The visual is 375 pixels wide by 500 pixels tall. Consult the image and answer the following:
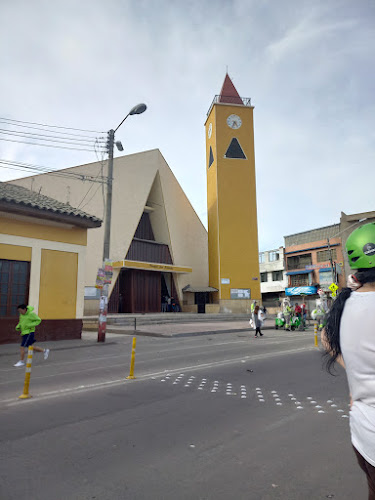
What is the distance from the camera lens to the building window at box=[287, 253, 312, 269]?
47284 millimetres

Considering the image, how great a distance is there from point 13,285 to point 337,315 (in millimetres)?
14354

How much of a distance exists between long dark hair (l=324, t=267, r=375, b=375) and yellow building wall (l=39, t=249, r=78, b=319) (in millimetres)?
14428

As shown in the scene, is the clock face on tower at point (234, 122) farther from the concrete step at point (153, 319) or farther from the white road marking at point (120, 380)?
the white road marking at point (120, 380)

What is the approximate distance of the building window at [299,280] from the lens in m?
47.0

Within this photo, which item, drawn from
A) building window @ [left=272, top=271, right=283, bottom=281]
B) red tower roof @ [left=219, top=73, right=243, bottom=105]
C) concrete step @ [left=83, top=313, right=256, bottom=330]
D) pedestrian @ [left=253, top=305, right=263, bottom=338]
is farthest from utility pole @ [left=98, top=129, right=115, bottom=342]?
building window @ [left=272, top=271, right=283, bottom=281]

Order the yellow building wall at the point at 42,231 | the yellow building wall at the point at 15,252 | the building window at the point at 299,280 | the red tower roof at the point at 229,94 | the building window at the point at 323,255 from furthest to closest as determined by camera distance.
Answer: the building window at the point at 299,280 < the building window at the point at 323,255 < the red tower roof at the point at 229,94 < the yellow building wall at the point at 42,231 < the yellow building wall at the point at 15,252

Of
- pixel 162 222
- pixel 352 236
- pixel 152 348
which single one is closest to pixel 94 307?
pixel 162 222

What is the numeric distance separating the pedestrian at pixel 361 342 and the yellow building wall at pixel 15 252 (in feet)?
46.4

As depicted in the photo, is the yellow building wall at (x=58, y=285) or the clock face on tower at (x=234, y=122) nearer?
the yellow building wall at (x=58, y=285)

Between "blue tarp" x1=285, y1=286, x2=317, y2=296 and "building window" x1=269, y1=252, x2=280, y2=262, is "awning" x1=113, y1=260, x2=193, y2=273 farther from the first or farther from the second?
"building window" x1=269, y1=252, x2=280, y2=262

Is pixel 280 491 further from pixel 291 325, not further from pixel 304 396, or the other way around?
Answer: pixel 291 325

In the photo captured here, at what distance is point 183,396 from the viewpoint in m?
5.96

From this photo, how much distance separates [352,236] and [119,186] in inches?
1299

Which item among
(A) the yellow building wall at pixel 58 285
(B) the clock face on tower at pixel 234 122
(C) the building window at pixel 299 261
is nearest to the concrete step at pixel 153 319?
(A) the yellow building wall at pixel 58 285
